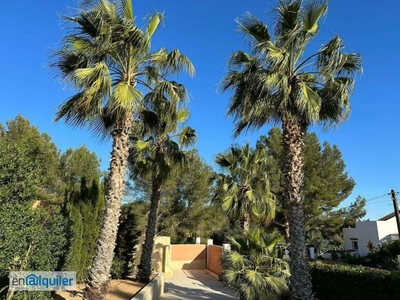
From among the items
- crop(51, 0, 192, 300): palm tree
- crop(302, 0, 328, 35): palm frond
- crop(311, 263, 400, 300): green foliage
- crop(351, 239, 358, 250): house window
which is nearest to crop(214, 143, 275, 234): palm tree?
crop(311, 263, 400, 300): green foliage

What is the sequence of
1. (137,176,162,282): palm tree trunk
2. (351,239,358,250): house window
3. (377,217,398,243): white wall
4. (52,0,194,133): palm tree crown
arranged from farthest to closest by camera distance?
(351,239,358,250): house window
(377,217,398,243): white wall
(137,176,162,282): palm tree trunk
(52,0,194,133): palm tree crown

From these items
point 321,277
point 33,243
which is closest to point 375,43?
point 321,277

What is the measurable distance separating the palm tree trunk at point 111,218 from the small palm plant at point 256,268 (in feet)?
11.4

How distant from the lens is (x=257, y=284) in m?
7.71

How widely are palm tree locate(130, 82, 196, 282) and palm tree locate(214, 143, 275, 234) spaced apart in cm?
237

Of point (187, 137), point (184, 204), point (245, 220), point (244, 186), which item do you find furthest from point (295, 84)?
point (184, 204)

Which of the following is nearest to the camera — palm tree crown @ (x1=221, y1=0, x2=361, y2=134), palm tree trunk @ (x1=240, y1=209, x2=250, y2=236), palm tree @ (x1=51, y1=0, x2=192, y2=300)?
palm tree @ (x1=51, y1=0, x2=192, y2=300)

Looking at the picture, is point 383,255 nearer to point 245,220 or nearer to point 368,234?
point 368,234

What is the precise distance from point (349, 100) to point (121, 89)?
19.4 ft

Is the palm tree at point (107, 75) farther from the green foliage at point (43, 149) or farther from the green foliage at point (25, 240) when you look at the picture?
the green foliage at point (43, 149)

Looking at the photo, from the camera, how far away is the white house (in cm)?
2273

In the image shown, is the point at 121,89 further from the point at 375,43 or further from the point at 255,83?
the point at 375,43

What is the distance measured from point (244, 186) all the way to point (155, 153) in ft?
14.4

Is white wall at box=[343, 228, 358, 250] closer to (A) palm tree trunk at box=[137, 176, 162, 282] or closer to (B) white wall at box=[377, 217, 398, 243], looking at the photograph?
(B) white wall at box=[377, 217, 398, 243]
